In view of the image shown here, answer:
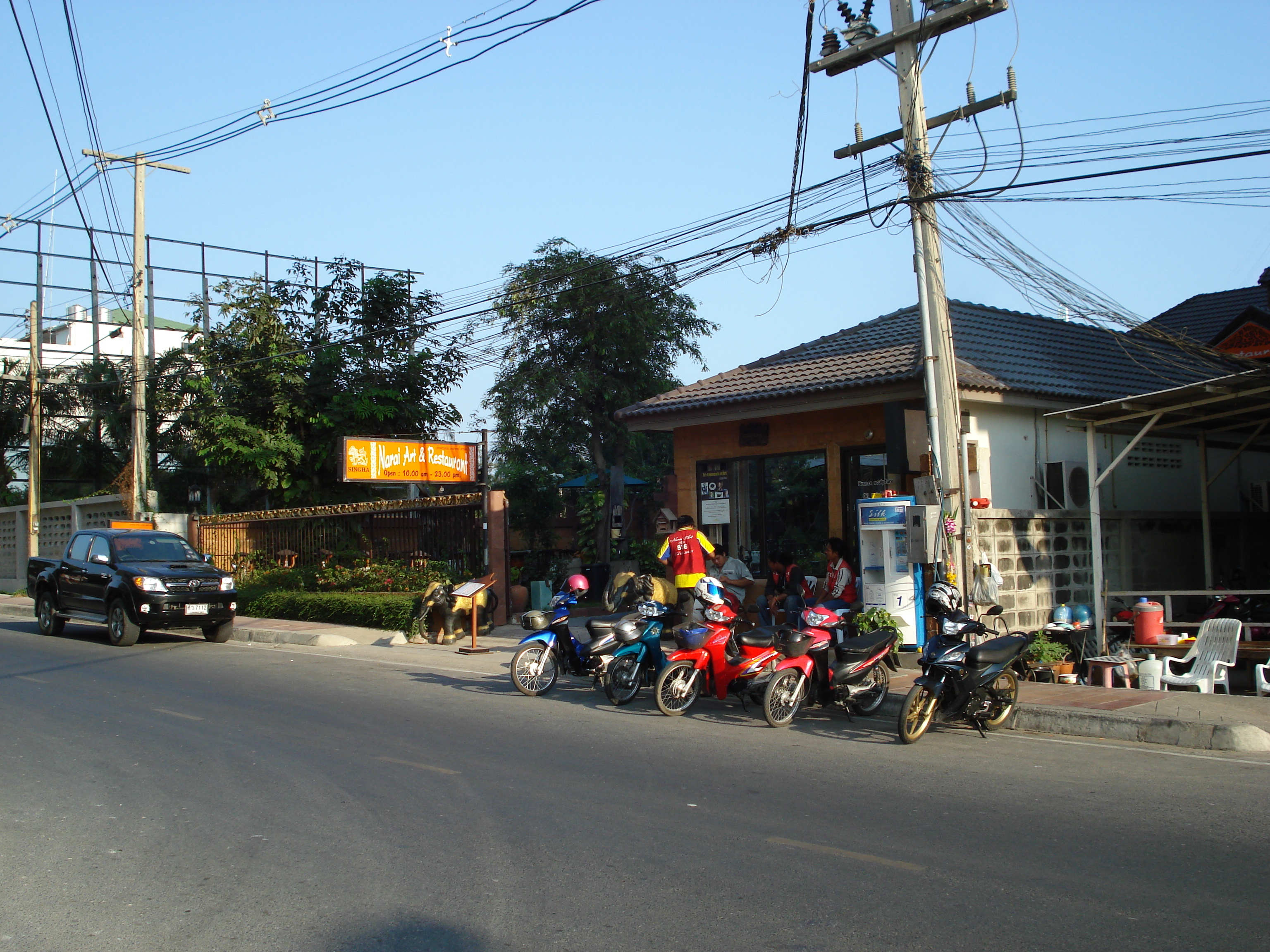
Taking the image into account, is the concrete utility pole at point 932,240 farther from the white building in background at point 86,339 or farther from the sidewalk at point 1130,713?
the white building in background at point 86,339

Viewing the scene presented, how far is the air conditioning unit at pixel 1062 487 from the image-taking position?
46.5ft

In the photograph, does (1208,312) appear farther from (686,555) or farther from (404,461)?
(404,461)

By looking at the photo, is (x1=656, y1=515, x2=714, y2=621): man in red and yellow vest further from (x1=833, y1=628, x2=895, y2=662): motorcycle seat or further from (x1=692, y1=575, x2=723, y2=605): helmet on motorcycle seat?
(x1=833, y1=628, x2=895, y2=662): motorcycle seat

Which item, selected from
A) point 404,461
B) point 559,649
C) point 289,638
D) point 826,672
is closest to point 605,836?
point 826,672

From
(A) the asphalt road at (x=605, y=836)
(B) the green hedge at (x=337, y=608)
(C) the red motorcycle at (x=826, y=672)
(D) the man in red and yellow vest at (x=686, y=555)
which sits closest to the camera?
(A) the asphalt road at (x=605, y=836)

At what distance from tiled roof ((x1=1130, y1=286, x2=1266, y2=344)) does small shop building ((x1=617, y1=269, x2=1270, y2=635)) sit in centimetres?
226

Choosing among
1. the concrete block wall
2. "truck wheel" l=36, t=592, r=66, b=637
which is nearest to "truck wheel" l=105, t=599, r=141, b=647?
"truck wheel" l=36, t=592, r=66, b=637

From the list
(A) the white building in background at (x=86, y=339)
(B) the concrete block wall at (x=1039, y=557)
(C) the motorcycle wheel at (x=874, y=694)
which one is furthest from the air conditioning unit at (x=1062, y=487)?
(A) the white building in background at (x=86, y=339)

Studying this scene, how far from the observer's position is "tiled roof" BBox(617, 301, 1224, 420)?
13.8 meters

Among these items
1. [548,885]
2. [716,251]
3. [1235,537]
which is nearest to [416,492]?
[716,251]

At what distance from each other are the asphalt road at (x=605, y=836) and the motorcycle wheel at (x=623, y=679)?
2.76ft

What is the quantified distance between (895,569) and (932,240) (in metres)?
3.85

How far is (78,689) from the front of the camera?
1125 centimetres

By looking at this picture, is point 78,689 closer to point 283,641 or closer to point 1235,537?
point 283,641
